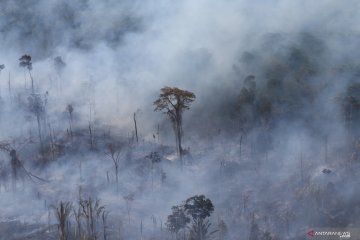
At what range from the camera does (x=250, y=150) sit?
307 feet

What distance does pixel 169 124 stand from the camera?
354 ft

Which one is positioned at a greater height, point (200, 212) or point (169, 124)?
point (169, 124)

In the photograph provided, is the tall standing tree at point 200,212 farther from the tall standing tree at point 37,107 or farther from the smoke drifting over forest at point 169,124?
the tall standing tree at point 37,107

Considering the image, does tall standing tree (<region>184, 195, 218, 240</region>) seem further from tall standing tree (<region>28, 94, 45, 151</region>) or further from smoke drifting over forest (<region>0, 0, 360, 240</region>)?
tall standing tree (<region>28, 94, 45, 151</region>)

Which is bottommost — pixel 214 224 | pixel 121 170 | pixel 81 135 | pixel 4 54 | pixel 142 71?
pixel 214 224

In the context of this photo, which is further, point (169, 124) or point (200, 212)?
point (169, 124)

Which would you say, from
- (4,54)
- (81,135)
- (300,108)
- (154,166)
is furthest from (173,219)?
(4,54)

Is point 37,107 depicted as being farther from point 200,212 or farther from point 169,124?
point 200,212

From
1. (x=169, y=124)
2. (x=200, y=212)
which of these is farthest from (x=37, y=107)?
(x=200, y=212)

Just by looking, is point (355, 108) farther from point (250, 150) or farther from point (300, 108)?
A: point (250, 150)

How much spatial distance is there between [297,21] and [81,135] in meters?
88.8

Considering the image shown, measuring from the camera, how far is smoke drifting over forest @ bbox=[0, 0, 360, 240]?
76688mm

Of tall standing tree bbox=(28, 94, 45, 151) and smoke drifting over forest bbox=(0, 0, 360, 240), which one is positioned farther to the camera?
tall standing tree bbox=(28, 94, 45, 151)

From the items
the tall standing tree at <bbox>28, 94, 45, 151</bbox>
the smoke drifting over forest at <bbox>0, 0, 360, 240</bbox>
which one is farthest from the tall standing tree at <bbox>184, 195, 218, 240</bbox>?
the tall standing tree at <bbox>28, 94, 45, 151</bbox>
